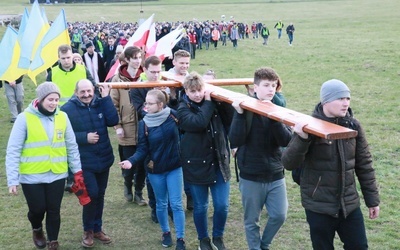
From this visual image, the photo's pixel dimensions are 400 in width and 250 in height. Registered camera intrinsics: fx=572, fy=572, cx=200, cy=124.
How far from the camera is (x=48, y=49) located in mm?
9828

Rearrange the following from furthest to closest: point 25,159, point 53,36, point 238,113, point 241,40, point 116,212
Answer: point 241,40, point 53,36, point 116,212, point 25,159, point 238,113

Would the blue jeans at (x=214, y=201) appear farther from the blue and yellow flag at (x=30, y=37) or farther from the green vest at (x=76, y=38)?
the green vest at (x=76, y=38)

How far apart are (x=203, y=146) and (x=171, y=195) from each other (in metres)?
0.76

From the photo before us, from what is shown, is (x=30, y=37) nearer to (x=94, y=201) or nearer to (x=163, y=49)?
(x=163, y=49)

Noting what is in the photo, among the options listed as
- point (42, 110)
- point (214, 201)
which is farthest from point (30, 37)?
point (214, 201)

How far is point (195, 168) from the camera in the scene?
605 cm

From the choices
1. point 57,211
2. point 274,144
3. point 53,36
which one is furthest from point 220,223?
point 53,36

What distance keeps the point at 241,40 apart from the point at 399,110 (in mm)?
31708

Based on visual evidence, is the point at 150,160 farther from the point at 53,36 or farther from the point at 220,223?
the point at 53,36

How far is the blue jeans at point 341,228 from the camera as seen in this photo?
477cm

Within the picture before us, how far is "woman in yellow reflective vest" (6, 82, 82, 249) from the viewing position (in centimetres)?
595

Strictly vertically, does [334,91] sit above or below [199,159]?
above

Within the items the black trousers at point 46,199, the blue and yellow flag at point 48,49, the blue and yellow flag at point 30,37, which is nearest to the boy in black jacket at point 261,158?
the black trousers at point 46,199

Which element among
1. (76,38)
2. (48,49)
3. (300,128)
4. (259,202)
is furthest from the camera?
(76,38)
